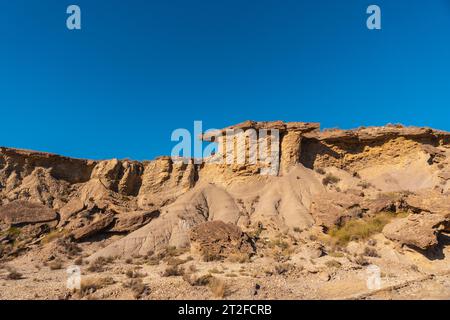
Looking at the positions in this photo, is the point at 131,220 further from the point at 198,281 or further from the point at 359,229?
the point at 359,229

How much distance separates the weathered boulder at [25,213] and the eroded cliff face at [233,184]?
177mm

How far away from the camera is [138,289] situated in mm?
9836

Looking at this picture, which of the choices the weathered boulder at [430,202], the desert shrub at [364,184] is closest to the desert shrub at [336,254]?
the weathered boulder at [430,202]

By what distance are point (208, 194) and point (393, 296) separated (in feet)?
62.2

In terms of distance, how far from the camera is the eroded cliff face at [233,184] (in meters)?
21.0

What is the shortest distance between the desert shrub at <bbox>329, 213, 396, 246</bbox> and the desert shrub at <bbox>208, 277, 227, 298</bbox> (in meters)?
9.32

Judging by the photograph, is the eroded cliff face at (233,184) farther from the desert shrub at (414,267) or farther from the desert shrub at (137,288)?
the desert shrub at (137,288)

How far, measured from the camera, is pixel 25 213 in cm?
2184

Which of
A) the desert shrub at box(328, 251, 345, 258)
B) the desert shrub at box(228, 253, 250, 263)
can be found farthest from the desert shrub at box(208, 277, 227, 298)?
the desert shrub at box(328, 251, 345, 258)

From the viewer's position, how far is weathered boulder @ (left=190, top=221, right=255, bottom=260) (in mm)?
15938

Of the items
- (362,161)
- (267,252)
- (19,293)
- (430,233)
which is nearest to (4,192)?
(19,293)

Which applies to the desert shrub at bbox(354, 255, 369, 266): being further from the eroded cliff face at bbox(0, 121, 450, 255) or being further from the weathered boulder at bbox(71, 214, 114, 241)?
the weathered boulder at bbox(71, 214, 114, 241)
